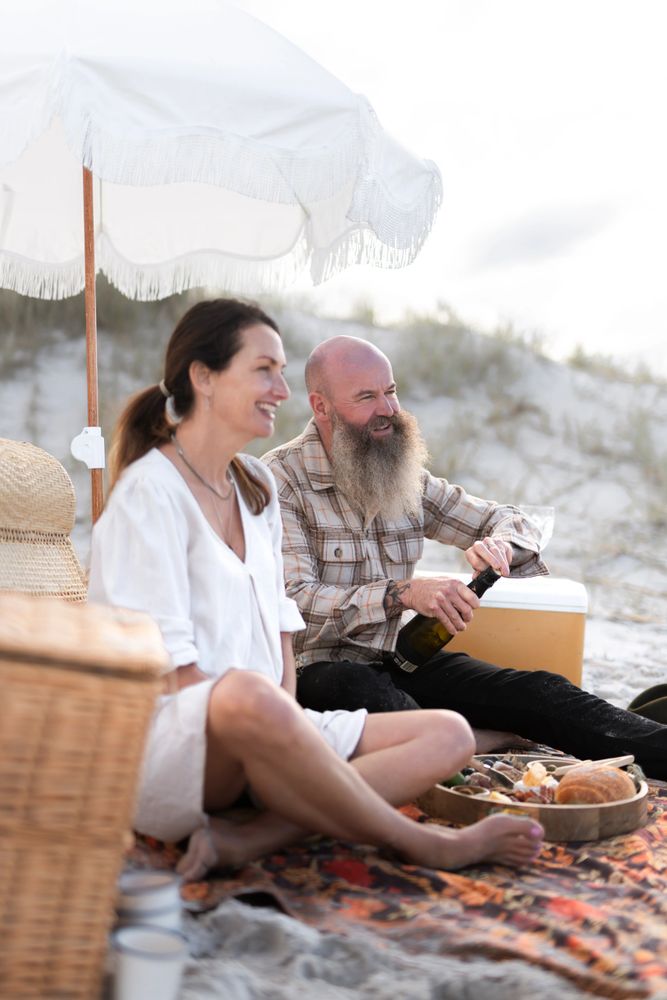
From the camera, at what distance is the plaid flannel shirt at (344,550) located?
420cm

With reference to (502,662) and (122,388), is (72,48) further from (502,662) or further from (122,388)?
(122,388)

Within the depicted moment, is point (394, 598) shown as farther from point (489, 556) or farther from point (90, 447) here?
point (90, 447)

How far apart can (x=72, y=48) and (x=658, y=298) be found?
43.6 feet

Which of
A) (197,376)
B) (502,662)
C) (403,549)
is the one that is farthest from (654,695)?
(197,376)

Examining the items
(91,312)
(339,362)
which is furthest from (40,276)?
(339,362)

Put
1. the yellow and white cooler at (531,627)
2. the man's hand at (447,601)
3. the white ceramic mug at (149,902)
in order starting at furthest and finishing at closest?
the yellow and white cooler at (531,627) → the man's hand at (447,601) → the white ceramic mug at (149,902)

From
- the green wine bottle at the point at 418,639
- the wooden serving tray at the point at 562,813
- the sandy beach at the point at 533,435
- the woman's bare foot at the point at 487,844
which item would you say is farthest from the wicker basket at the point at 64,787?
the sandy beach at the point at 533,435

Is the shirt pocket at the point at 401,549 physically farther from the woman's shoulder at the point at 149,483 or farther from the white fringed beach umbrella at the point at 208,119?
the woman's shoulder at the point at 149,483

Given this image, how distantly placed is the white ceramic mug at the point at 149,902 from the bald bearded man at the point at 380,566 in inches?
72.6

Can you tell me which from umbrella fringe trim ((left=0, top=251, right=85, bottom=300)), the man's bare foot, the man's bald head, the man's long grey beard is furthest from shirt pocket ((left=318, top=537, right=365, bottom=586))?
umbrella fringe trim ((left=0, top=251, right=85, bottom=300))

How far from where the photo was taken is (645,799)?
359cm

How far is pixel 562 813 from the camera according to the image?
11.1ft

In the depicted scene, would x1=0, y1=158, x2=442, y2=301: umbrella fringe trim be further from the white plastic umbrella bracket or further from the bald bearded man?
the white plastic umbrella bracket

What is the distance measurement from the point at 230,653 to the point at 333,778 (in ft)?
1.80
